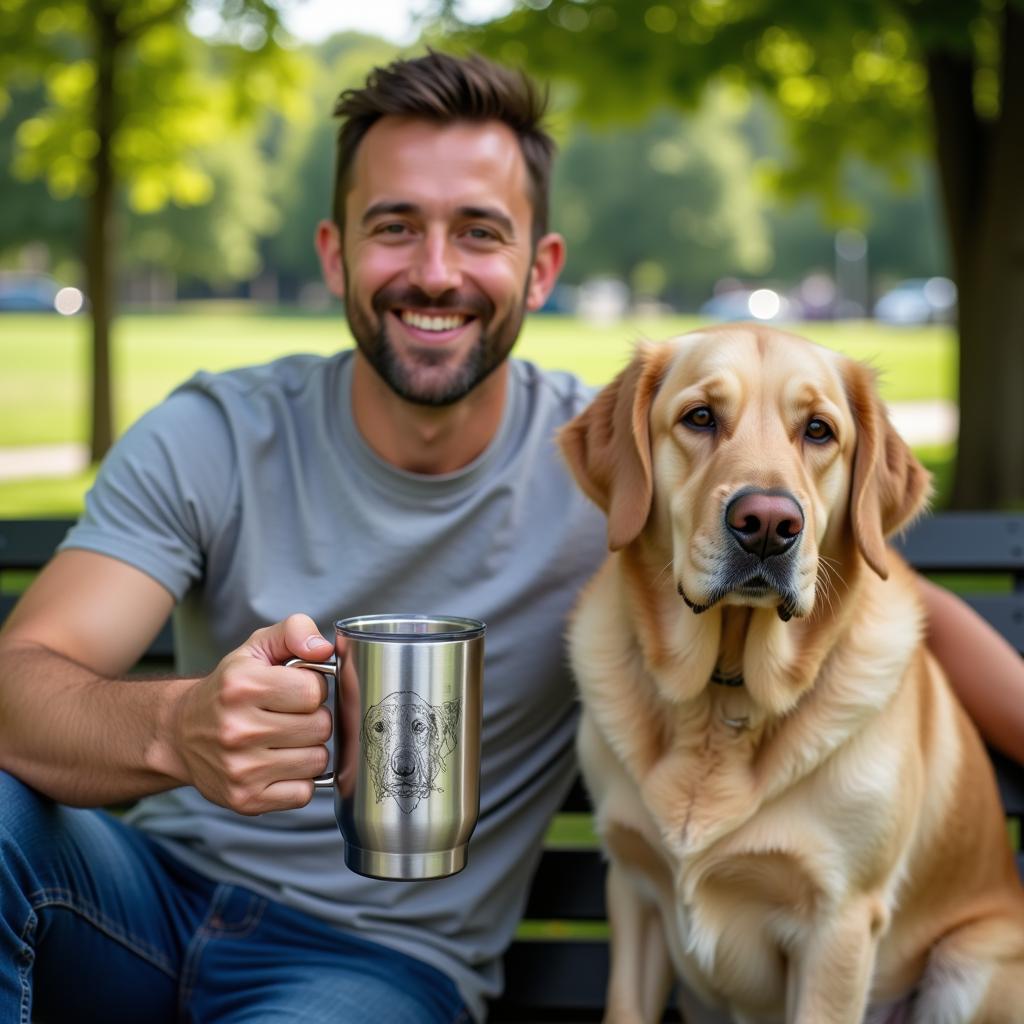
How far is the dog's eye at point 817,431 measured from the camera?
2.47 meters

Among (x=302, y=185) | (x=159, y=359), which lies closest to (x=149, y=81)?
(x=159, y=359)

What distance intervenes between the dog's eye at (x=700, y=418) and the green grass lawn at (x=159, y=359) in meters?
0.26

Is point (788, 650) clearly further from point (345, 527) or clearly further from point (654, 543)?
point (345, 527)

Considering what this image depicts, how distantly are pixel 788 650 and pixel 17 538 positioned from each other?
1745 millimetres

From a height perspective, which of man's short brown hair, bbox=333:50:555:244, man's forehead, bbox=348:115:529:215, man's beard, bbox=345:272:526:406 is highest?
man's short brown hair, bbox=333:50:555:244

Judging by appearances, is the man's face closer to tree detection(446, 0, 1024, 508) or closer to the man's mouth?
the man's mouth

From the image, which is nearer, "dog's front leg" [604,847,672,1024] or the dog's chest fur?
the dog's chest fur

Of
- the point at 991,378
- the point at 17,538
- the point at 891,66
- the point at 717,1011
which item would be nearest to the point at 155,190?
the point at 891,66

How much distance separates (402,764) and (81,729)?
0.72 m

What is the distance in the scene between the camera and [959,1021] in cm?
251

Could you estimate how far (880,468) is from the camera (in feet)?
8.34

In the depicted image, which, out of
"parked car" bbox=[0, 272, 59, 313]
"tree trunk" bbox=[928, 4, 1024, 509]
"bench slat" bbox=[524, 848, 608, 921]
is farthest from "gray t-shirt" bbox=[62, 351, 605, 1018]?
"parked car" bbox=[0, 272, 59, 313]

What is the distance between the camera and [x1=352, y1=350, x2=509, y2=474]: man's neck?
9.29 feet

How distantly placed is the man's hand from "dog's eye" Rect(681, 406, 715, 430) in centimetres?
85
